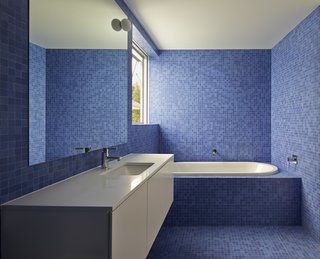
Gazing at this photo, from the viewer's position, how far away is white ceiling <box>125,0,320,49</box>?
11.4 feet

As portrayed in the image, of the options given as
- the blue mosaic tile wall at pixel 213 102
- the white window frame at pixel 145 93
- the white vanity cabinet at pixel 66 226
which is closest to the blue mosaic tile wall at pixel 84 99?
the white vanity cabinet at pixel 66 226

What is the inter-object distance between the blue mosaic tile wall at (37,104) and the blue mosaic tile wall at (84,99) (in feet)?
0.17

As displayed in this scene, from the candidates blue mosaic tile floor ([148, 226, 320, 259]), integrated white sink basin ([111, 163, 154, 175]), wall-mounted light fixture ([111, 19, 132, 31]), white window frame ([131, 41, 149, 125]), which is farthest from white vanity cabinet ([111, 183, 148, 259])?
white window frame ([131, 41, 149, 125])

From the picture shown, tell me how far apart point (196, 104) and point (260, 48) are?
4.32ft

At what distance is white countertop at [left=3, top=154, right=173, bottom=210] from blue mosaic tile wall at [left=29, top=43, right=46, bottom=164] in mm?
190

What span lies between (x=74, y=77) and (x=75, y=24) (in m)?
0.37

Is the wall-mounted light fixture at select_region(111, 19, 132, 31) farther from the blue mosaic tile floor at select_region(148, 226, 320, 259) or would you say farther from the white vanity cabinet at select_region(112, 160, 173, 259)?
the blue mosaic tile floor at select_region(148, 226, 320, 259)

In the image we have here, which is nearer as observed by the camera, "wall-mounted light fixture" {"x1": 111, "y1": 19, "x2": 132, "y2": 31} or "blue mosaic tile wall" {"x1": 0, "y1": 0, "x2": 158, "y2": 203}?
"blue mosaic tile wall" {"x1": 0, "y1": 0, "x2": 158, "y2": 203}

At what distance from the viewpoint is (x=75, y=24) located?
2.30 meters

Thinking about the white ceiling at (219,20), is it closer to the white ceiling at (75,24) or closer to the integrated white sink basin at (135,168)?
the white ceiling at (75,24)

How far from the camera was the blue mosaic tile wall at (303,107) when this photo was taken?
3666 mm

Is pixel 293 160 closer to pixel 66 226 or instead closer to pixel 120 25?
pixel 120 25

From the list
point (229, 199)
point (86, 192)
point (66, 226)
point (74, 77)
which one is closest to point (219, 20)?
point (229, 199)

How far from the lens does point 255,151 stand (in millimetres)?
5574
